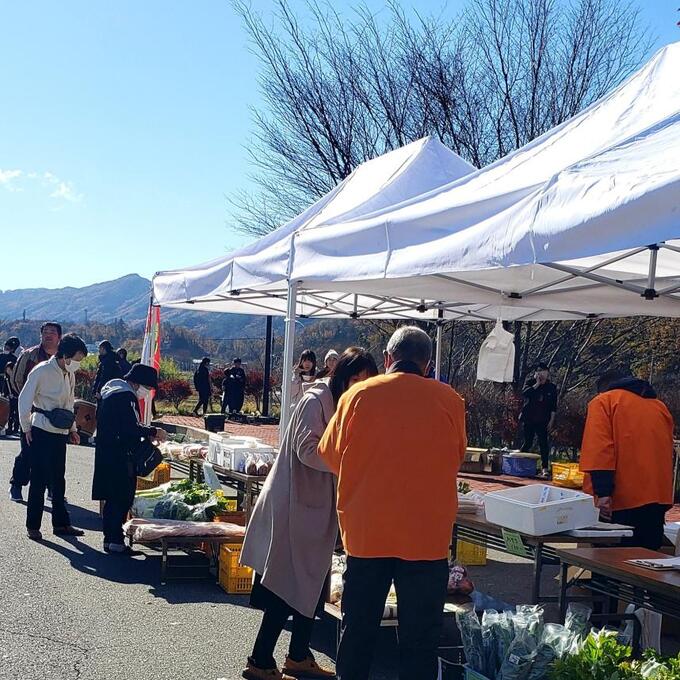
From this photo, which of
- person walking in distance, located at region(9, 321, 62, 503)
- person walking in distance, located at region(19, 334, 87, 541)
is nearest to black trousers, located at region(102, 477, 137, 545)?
person walking in distance, located at region(19, 334, 87, 541)

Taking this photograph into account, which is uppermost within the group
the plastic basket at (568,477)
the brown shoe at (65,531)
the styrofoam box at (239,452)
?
the styrofoam box at (239,452)

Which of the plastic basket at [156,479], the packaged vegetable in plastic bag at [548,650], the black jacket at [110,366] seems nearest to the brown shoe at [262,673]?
the packaged vegetable in plastic bag at [548,650]

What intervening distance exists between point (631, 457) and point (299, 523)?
2.27 metres

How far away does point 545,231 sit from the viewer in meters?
4.32

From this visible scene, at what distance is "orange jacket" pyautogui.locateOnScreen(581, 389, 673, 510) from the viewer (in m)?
5.61

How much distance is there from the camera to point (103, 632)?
5.69 m

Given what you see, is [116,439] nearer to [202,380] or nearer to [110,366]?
[110,366]

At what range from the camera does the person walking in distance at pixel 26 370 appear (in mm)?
9516

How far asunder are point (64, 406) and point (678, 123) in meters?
6.03

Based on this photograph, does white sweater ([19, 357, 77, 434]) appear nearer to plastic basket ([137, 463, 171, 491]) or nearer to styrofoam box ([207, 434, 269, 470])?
styrofoam box ([207, 434, 269, 470])

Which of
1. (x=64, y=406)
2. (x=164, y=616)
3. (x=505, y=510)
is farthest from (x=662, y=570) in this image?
(x=64, y=406)

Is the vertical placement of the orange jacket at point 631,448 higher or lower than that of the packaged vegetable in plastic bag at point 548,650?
A: higher

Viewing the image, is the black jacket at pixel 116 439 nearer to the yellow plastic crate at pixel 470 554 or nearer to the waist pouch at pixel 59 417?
the waist pouch at pixel 59 417

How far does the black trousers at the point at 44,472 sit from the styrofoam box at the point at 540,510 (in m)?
4.54
